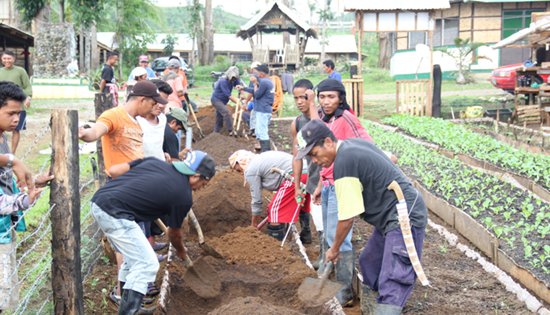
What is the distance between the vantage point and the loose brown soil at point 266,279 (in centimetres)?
580

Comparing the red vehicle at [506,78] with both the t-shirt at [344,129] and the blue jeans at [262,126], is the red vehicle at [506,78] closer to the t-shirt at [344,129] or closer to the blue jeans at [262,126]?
the blue jeans at [262,126]

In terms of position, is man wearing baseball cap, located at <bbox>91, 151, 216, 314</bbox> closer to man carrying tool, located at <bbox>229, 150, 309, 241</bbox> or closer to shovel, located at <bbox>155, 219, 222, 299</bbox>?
shovel, located at <bbox>155, 219, 222, 299</bbox>

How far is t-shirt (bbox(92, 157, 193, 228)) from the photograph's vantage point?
16.1 feet

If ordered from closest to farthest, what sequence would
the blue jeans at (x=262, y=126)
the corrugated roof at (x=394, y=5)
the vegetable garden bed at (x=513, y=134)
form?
the blue jeans at (x=262, y=126) < the vegetable garden bed at (x=513, y=134) < the corrugated roof at (x=394, y=5)

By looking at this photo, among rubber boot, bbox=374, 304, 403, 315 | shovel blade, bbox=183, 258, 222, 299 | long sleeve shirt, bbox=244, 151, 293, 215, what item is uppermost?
long sleeve shirt, bbox=244, 151, 293, 215

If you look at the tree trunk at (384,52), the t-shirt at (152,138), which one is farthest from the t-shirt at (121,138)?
the tree trunk at (384,52)

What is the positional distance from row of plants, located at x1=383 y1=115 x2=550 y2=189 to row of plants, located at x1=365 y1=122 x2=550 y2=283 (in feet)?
2.72

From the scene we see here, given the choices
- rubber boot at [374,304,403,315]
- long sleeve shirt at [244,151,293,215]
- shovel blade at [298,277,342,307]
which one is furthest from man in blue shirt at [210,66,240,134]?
rubber boot at [374,304,403,315]

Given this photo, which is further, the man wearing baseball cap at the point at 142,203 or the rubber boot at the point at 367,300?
the rubber boot at the point at 367,300

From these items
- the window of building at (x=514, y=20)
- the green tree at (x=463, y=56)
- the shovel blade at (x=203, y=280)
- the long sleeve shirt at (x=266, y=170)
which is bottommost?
the shovel blade at (x=203, y=280)

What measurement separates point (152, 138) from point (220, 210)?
7.46ft

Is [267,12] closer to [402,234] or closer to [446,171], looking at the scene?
[446,171]

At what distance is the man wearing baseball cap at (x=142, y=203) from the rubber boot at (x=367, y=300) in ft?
5.48

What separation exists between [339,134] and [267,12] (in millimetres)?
27681
